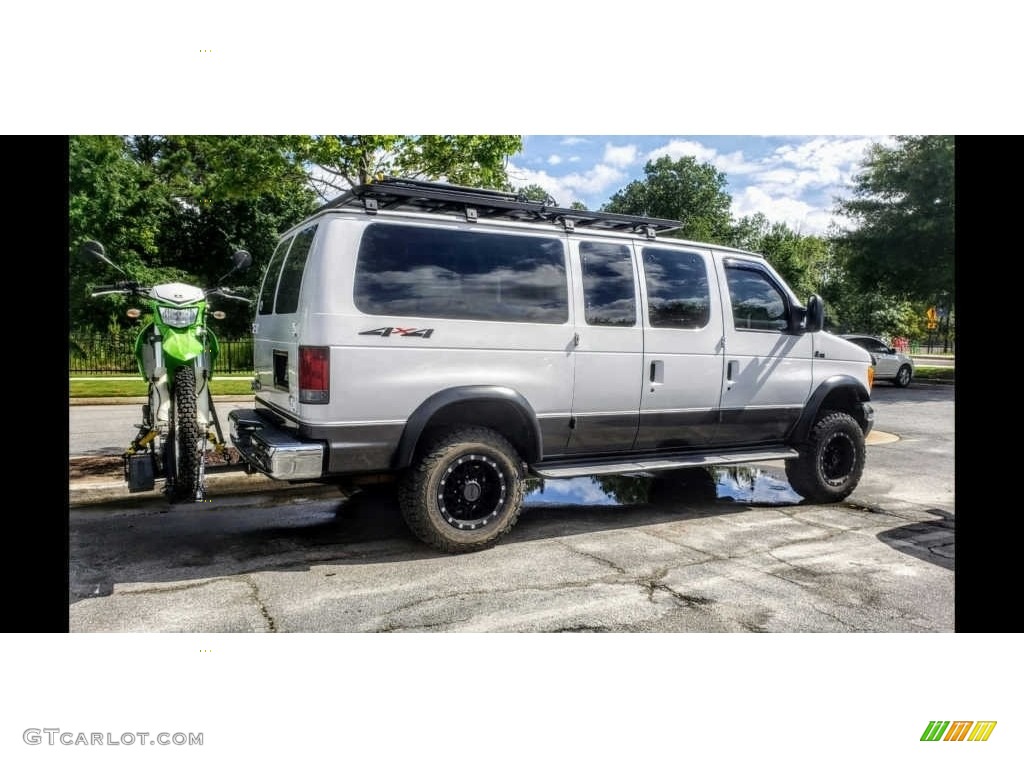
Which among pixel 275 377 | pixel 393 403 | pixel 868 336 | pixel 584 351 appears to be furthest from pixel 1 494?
pixel 868 336

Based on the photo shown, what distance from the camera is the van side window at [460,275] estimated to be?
13.8 feet

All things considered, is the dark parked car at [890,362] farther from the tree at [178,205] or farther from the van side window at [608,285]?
the van side window at [608,285]

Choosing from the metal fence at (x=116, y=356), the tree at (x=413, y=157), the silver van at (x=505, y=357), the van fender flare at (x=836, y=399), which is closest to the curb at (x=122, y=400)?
the metal fence at (x=116, y=356)

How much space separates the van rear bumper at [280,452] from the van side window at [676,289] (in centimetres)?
267

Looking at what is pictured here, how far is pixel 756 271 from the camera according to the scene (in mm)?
5777

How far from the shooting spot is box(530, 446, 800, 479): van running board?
15.6 ft

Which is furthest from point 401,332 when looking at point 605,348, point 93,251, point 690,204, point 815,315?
point 690,204

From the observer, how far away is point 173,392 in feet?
14.5

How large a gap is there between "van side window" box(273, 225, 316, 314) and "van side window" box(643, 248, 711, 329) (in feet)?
8.19

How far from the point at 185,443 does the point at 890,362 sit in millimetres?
18544

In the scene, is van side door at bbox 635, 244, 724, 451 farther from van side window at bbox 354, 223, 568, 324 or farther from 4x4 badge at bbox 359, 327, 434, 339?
4x4 badge at bbox 359, 327, 434, 339

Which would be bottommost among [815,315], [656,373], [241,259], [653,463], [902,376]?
[653,463]

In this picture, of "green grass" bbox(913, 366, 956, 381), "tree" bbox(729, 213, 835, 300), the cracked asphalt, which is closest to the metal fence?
the cracked asphalt

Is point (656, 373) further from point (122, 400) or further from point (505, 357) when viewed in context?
point (122, 400)
